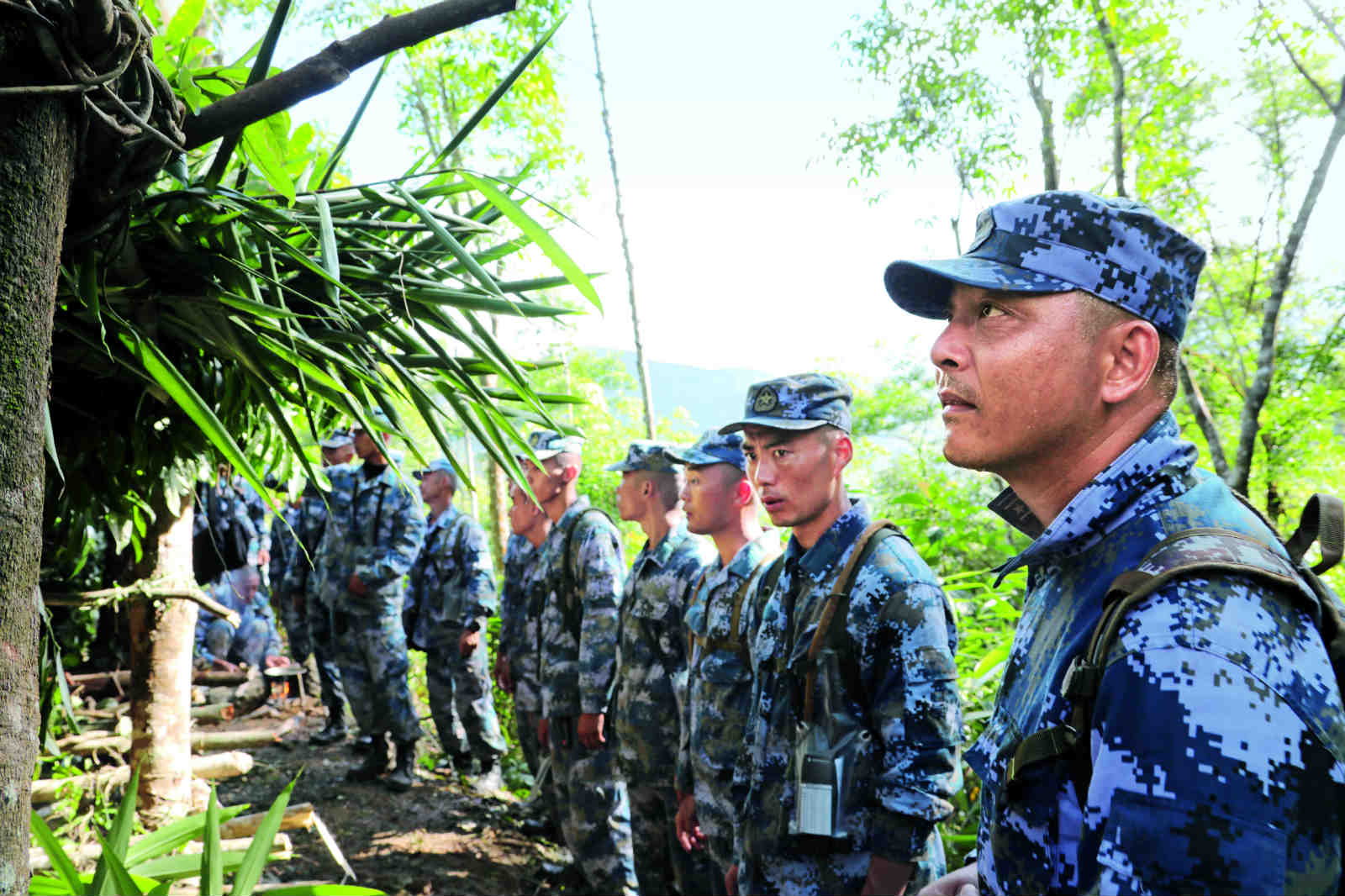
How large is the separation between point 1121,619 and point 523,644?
214 inches

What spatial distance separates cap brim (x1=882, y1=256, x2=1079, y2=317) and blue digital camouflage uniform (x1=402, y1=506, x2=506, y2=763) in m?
5.37

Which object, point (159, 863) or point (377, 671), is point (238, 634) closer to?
point (377, 671)

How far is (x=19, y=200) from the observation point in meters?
1.01

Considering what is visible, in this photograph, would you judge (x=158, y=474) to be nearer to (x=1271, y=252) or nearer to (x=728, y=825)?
(x=728, y=825)

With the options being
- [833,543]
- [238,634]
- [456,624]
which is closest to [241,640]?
[238,634]

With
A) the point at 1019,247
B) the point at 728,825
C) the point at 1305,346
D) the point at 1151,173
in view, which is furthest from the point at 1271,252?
the point at 1019,247

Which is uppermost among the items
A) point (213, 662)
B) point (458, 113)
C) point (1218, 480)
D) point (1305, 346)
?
point (458, 113)

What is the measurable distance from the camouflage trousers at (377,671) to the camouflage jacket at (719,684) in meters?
3.40

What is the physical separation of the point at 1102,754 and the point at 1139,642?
0.13 m

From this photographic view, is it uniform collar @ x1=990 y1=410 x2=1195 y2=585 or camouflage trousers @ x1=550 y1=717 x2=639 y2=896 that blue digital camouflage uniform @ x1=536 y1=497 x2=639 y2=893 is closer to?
camouflage trousers @ x1=550 y1=717 x2=639 y2=896

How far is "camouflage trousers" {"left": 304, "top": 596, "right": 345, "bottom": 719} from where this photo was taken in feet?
26.2

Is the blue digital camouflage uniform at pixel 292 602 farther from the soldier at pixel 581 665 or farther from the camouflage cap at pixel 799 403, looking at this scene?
the camouflage cap at pixel 799 403

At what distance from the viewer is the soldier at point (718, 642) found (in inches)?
136

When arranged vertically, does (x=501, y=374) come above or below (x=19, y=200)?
below
